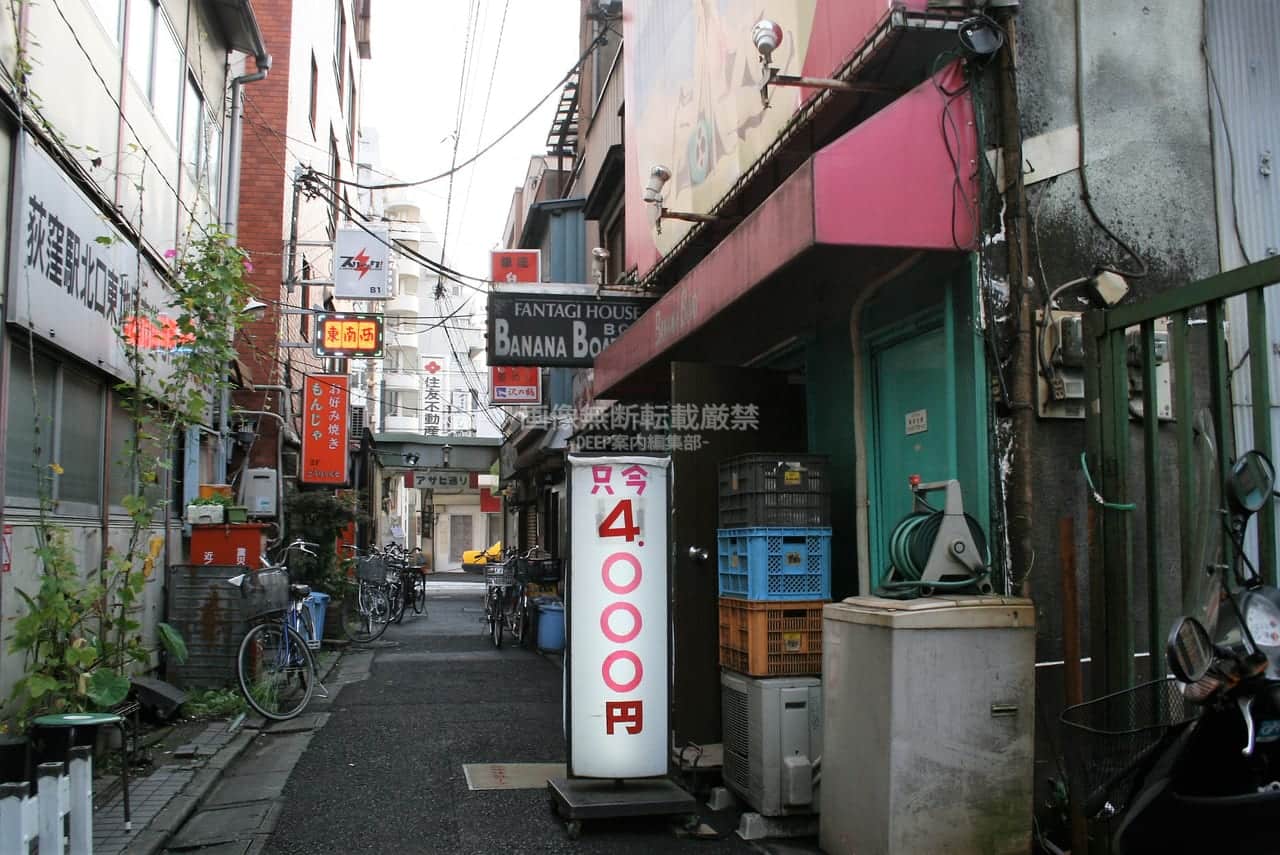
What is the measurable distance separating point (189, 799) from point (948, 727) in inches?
174

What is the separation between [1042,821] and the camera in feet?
15.5

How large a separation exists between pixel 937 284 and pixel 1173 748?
3241 mm

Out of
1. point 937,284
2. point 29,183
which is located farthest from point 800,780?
point 29,183

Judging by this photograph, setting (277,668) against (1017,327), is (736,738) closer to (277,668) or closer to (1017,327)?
(1017,327)

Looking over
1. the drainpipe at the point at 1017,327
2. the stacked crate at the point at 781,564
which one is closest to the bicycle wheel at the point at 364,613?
the stacked crate at the point at 781,564

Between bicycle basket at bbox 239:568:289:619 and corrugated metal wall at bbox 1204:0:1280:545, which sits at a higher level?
corrugated metal wall at bbox 1204:0:1280:545

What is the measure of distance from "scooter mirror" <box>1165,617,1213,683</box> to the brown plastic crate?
3076mm

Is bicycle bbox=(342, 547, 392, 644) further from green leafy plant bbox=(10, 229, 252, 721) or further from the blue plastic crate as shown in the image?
the blue plastic crate

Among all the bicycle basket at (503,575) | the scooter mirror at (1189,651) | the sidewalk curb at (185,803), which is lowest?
the sidewalk curb at (185,803)

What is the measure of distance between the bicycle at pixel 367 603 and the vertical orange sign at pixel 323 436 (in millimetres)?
1681

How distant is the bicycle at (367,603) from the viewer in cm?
1520

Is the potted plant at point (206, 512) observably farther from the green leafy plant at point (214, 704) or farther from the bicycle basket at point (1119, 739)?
the bicycle basket at point (1119, 739)

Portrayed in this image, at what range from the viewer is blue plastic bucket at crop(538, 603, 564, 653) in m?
13.4

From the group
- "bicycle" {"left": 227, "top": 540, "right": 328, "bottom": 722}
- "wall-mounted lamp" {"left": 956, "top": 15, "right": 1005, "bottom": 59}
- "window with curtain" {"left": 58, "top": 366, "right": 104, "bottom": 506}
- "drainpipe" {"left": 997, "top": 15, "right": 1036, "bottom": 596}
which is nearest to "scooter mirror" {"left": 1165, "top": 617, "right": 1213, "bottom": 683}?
"drainpipe" {"left": 997, "top": 15, "right": 1036, "bottom": 596}
